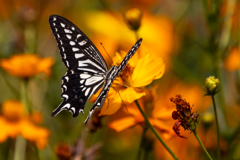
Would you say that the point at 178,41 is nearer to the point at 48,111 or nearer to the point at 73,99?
the point at 48,111

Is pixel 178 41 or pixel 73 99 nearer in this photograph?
pixel 73 99

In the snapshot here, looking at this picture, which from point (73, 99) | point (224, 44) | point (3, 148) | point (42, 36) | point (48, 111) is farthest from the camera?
point (42, 36)

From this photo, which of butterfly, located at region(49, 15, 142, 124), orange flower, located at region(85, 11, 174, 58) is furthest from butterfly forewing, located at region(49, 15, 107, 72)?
orange flower, located at region(85, 11, 174, 58)

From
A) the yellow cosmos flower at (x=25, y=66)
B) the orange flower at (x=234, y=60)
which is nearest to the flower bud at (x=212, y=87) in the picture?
the orange flower at (x=234, y=60)

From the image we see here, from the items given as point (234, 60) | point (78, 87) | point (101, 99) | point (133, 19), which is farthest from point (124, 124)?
point (234, 60)

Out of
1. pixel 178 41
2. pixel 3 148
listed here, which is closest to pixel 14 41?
pixel 3 148

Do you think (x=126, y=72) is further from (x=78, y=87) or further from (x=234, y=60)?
(x=234, y=60)
